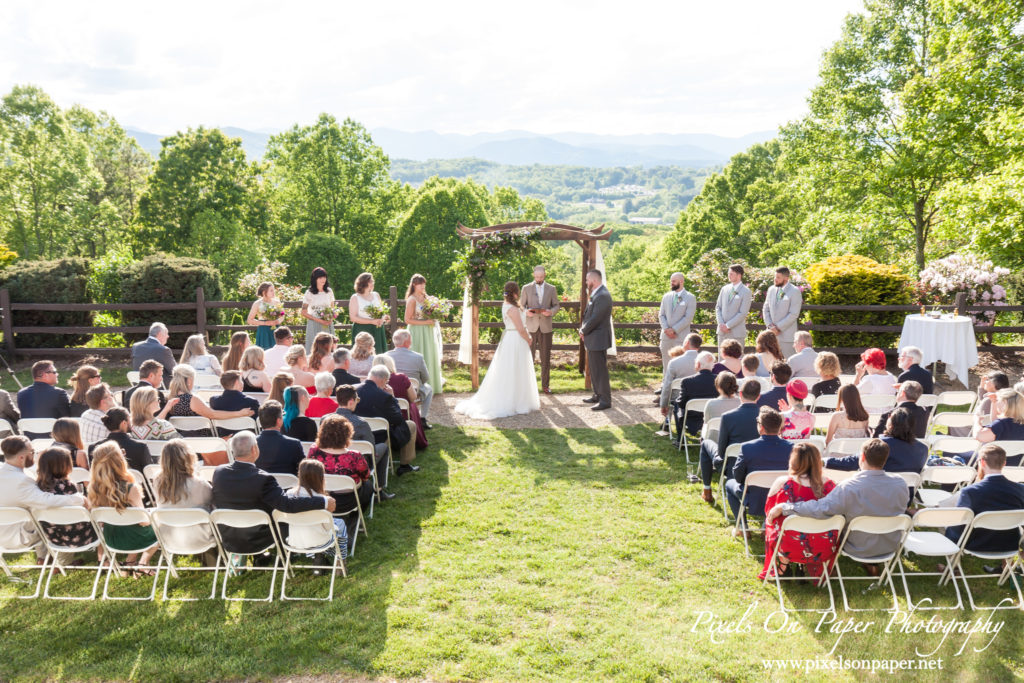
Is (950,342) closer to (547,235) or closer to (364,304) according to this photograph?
(547,235)

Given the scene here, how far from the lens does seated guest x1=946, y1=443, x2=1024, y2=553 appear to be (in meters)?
5.03

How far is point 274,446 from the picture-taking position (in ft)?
19.0

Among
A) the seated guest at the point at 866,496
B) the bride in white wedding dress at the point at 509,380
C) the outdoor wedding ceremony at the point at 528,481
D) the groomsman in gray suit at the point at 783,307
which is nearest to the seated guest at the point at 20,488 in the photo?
the outdoor wedding ceremony at the point at 528,481

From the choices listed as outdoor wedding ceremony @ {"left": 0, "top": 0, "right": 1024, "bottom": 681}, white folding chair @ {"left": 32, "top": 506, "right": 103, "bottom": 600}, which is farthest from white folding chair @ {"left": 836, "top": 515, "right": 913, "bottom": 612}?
white folding chair @ {"left": 32, "top": 506, "right": 103, "bottom": 600}

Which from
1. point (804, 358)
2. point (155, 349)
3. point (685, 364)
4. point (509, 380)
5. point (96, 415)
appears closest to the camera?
point (96, 415)

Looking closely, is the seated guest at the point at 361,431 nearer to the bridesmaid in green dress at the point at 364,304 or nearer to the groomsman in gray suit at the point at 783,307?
the bridesmaid in green dress at the point at 364,304

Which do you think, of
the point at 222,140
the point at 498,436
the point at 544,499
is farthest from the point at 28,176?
the point at 544,499

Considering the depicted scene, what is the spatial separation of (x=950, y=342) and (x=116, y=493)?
11597 mm

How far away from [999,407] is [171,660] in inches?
267

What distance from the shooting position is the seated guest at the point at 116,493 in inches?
197

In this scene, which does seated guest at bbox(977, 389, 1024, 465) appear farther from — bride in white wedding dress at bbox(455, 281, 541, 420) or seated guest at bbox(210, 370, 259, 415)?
seated guest at bbox(210, 370, 259, 415)

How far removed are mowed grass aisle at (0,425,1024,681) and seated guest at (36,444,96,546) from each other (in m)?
0.42

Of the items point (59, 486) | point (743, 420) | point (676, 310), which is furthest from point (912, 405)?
point (59, 486)

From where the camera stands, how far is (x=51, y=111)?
31.0 meters
